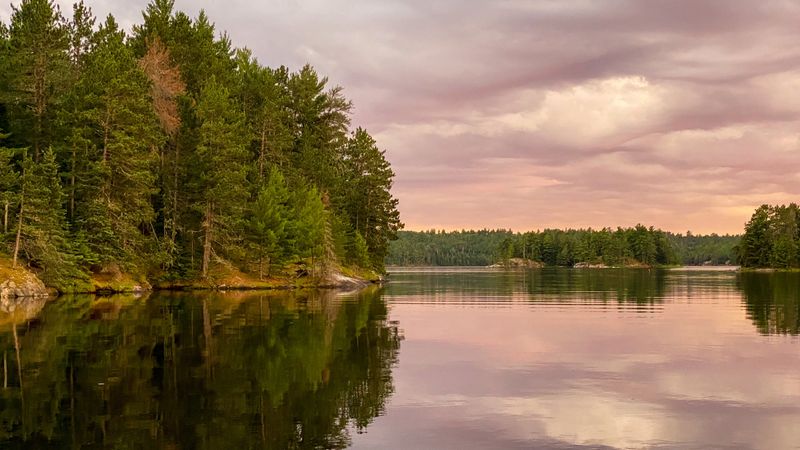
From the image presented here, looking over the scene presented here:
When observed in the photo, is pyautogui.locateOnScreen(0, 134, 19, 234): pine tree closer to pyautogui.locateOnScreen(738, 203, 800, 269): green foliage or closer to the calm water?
the calm water

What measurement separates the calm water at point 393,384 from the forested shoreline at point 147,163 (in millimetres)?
22500

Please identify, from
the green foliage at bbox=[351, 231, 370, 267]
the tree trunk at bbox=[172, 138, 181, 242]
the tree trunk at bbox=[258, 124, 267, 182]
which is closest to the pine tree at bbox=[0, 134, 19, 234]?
the tree trunk at bbox=[172, 138, 181, 242]

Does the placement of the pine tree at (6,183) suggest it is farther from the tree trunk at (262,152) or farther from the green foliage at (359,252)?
the green foliage at (359,252)

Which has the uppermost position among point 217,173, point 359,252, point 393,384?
point 217,173

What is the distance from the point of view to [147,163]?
59.0m

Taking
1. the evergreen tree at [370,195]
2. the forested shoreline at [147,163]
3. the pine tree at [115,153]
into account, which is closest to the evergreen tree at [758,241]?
the evergreen tree at [370,195]

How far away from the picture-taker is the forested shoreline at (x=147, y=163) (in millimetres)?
53531

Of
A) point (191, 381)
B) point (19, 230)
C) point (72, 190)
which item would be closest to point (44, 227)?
point (19, 230)

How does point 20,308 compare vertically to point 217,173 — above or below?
below

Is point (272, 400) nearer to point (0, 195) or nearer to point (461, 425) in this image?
point (461, 425)

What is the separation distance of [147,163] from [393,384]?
48.5m

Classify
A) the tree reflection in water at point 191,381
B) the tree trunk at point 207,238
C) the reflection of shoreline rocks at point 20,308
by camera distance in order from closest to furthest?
the tree reflection in water at point 191,381 → the reflection of shoreline rocks at point 20,308 → the tree trunk at point 207,238

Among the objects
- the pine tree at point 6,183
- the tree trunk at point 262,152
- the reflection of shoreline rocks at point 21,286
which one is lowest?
the reflection of shoreline rocks at point 21,286

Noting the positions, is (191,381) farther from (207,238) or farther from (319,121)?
(319,121)
